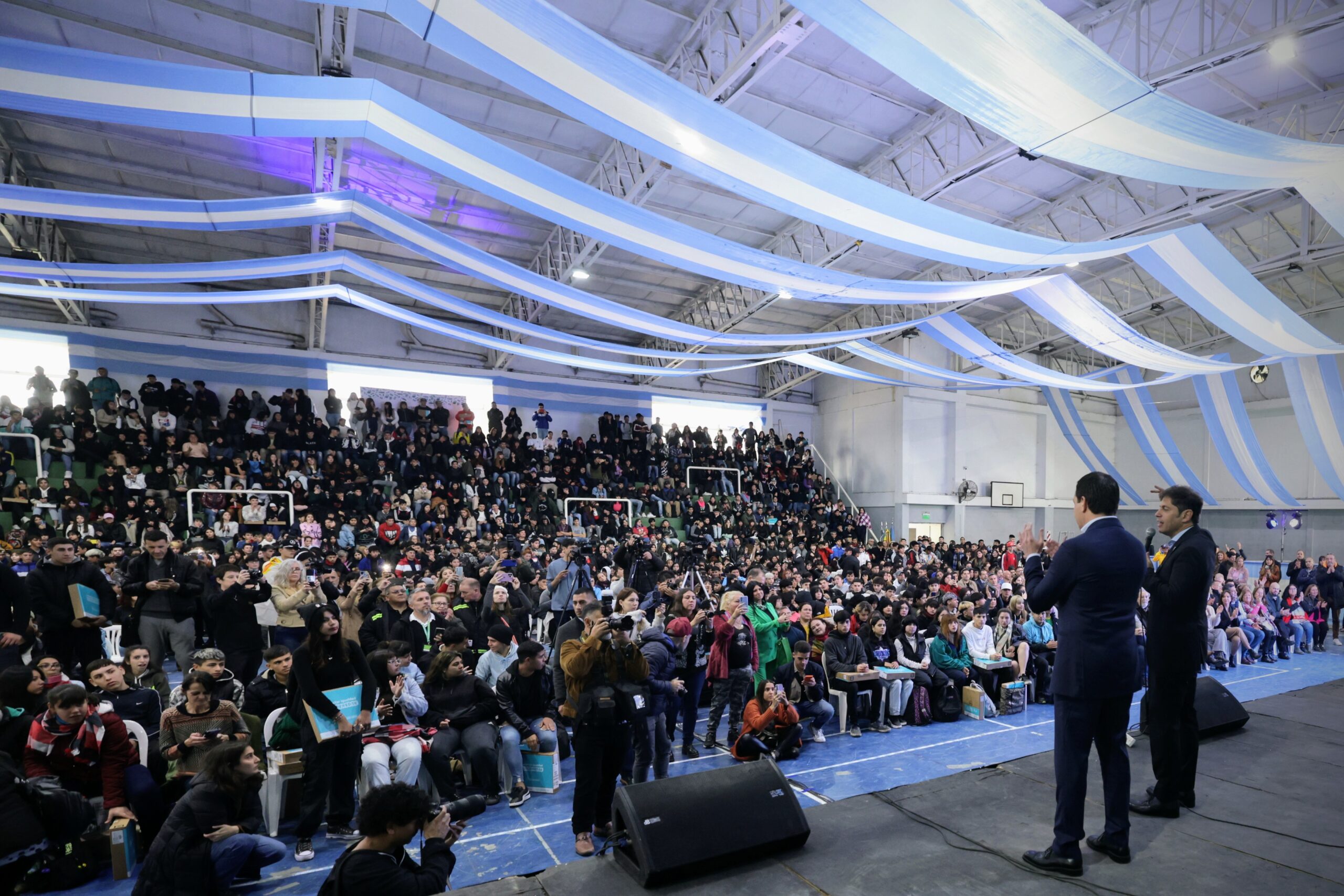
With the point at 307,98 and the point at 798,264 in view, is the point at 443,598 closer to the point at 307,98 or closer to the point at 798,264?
the point at 307,98

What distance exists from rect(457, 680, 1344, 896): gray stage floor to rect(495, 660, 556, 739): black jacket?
7.45ft

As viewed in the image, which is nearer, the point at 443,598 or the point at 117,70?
the point at 117,70

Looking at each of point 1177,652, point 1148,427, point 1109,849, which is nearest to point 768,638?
point 1177,652

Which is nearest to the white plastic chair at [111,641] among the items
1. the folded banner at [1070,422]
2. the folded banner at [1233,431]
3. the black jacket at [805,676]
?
the black jacket at [805,676]

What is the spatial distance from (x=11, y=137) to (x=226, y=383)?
18.4 feet

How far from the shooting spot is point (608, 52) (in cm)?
378

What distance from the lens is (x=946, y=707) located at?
6484mm

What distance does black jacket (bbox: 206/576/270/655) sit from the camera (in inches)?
200

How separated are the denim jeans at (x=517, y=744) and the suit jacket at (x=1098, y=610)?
10.9ft

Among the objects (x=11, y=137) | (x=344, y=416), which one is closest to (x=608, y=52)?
(x=11, y=137)

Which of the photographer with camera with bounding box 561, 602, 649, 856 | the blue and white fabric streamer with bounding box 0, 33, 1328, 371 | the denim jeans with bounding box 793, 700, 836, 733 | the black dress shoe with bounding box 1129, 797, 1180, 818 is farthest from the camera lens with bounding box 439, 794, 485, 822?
the denim jeans with bounding box 793, 700, 836, 733

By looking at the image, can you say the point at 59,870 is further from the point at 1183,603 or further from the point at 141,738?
the point at 1183,603

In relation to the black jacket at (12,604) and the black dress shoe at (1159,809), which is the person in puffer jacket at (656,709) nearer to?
the black dress shoe at (1159,809)

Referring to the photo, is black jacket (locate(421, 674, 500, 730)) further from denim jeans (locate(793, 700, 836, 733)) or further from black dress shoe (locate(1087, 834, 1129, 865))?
black dress shoe (locate(1087, 834, 1129, 865))
